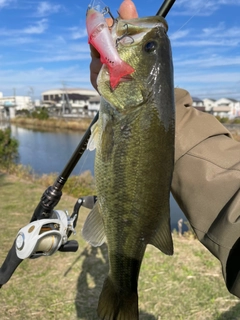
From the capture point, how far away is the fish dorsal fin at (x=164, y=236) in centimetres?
160

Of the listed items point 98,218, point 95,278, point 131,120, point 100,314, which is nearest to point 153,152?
point 131,120

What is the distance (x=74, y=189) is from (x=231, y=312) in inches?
271

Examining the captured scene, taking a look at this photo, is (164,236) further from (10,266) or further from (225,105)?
(225,105)

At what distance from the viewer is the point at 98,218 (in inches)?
68.2

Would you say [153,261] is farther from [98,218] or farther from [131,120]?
[131,120]

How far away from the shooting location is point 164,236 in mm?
1603

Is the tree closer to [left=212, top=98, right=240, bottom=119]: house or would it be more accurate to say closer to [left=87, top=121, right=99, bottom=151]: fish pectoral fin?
[left=87, top=121, right=99, bottom=151]: fish pectoral fin

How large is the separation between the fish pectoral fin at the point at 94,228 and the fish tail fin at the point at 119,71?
2.04 ft

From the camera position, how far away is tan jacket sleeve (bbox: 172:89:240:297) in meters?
1.66

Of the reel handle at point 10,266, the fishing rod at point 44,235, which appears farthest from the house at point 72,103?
the reel handle at point 10,266

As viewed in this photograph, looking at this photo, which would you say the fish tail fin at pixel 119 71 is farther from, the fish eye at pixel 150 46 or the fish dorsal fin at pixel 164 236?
the fish dorsal fin at pixel 164 236

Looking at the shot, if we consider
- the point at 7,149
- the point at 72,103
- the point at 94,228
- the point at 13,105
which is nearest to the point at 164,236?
the point at 94,228

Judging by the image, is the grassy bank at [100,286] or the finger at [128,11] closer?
the finger at [128,11]

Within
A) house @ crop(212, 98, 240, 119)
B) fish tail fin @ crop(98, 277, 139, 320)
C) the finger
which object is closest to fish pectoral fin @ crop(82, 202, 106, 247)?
fish tail fin @ crop(98, 277, 139, 320)
